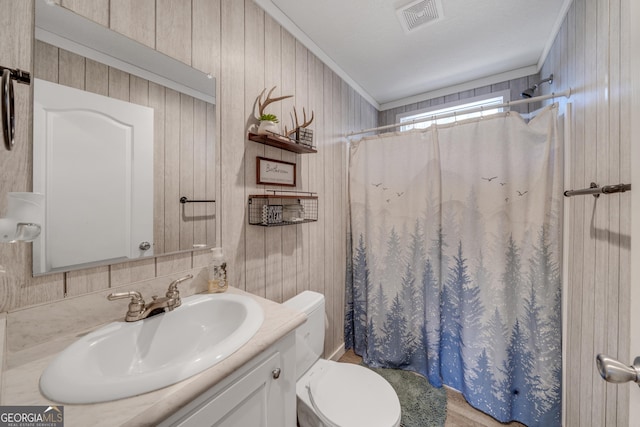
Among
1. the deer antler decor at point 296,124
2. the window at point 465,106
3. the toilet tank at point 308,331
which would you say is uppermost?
the window at point 465,106

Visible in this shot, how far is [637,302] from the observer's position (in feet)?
1.53

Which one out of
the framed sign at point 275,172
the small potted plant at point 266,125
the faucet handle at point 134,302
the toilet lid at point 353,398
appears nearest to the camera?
the faucet handle at point 134,302

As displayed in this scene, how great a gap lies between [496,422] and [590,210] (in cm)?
138

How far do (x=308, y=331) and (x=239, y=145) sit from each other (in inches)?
41.4

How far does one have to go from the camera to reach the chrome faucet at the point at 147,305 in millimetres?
799

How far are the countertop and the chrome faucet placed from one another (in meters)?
0.09

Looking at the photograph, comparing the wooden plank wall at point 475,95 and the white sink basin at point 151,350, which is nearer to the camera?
the white sink basin at point 151,350

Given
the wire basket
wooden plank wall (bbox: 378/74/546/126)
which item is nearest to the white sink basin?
the wire basket

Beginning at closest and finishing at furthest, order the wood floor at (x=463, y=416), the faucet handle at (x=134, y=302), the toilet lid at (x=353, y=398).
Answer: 1. the faucet handle at (x=134, y=302)
2. the toilet lid at (x=353, y=398)
3. the wood floor at (x=463, y=416)

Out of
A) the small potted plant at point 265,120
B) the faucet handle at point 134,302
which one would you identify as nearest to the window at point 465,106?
the small potted plant at point 265,120

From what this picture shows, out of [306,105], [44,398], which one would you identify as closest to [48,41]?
[44,398]

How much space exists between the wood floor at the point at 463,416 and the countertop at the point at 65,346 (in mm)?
1393

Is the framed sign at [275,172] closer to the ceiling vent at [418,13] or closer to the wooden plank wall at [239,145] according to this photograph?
the wooden plank wall at [239,145]

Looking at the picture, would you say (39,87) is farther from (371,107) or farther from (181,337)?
(371,107)
